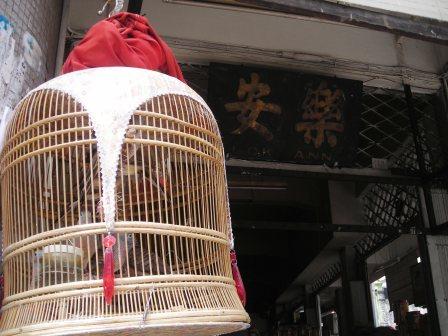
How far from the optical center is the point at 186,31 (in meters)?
4.04

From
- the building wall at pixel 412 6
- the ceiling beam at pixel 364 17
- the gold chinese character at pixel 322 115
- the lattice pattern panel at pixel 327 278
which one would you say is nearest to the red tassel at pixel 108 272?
the ceiling beam at pixel 364 17

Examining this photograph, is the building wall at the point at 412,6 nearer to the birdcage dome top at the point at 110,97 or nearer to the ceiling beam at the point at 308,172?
the birdcage dome top at the point at 110,97

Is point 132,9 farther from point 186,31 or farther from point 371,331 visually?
point 371,331

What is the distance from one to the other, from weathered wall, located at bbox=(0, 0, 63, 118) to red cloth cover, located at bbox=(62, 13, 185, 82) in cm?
28

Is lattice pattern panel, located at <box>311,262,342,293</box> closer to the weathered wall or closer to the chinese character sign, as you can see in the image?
the chinese character sign

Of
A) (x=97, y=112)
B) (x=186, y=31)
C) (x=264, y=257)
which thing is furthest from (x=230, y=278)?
(x=264, y=257)

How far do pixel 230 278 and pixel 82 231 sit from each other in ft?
1.79

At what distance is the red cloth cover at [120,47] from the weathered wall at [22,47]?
0.28 meters

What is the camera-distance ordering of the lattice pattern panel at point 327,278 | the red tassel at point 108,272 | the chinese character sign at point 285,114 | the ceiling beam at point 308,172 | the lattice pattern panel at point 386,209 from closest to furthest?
1. the red tassel at point 108,272
2. the chinese character sign at point 285,114
3. the ceiling beam at point 308,172
4. the lattice pattern panel at point 386,209
5. the lattice pattern panel at point 327,278

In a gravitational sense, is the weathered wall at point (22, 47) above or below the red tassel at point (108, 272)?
above

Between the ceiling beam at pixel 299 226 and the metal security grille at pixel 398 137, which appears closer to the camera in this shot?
the ceiling beam at pixel 299 226

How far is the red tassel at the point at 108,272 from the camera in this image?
4.28ft

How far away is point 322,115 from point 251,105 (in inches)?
26.6

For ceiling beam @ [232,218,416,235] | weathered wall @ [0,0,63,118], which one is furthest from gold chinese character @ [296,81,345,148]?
weathered wall @ [0,0,63,118]
